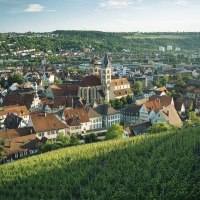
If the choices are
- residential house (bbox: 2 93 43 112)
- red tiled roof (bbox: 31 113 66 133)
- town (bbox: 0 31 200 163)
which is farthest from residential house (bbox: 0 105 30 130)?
residential house (bbox: 2 93 43 112)

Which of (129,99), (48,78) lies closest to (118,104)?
(129,99)

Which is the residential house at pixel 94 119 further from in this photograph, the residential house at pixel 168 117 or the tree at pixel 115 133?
the tree at pixel 115 133

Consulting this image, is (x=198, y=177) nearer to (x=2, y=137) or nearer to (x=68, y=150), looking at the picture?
(x=68, y=150)

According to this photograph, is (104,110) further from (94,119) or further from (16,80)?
(16,80)

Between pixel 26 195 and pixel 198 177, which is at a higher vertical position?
pixel 198 177

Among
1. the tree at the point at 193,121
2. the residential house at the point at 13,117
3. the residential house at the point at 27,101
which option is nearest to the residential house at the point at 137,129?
the tree at the point at 193,121

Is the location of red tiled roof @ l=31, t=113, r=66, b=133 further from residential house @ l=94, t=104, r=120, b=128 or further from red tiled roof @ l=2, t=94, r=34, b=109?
red tiled roof @ l=2, t=94, r=34, b=109

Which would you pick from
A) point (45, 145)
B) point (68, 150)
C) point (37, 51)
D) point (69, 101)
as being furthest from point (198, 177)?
point (37, 51)

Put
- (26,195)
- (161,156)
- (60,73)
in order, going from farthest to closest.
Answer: (60,73), (161,156), (26,195)
